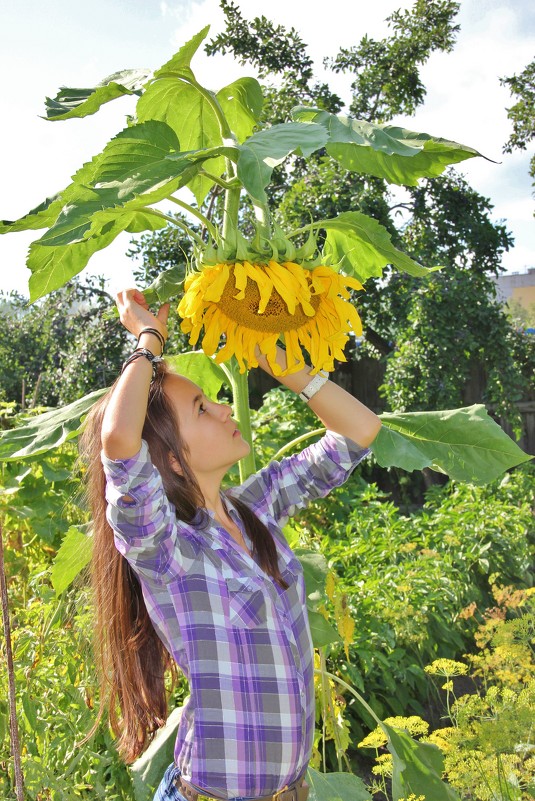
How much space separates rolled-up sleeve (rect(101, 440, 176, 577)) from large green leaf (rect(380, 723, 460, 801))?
80cm

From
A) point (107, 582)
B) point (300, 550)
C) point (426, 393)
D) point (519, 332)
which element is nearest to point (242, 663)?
point (107, 582)

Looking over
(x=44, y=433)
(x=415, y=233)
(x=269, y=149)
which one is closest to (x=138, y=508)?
(x=44, y=433)

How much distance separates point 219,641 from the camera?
133 cm

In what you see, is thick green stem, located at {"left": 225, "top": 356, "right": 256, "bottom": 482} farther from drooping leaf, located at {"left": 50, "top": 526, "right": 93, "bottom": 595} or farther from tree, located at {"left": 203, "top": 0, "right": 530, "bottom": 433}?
tree, located at {"left": 203, "top": 0, "right": 530, "bottom": 433}

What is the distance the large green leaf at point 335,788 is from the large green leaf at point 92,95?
4.46 ft

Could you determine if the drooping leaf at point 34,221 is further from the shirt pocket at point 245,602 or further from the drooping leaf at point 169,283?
the shirt pocket at point 245,602

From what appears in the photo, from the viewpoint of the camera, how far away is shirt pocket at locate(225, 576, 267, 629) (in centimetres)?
135

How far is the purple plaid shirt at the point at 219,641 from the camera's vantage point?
50.7 inches

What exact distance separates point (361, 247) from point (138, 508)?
67cm

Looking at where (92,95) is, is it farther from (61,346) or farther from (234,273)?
(61,346)

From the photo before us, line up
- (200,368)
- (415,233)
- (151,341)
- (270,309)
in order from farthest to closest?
(415,233) → (200,368) → (151,341) → (270,309)

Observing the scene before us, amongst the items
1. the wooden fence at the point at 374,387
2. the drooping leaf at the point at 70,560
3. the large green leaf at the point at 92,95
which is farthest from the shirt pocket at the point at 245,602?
the wooden fence at the point at 374,387

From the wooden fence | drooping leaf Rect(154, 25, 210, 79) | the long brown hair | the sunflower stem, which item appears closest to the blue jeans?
the long brown hair

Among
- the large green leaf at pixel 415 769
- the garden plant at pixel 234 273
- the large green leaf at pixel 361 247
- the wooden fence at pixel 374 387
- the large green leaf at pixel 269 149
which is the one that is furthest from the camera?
the wooden fence at pixel 374 387
